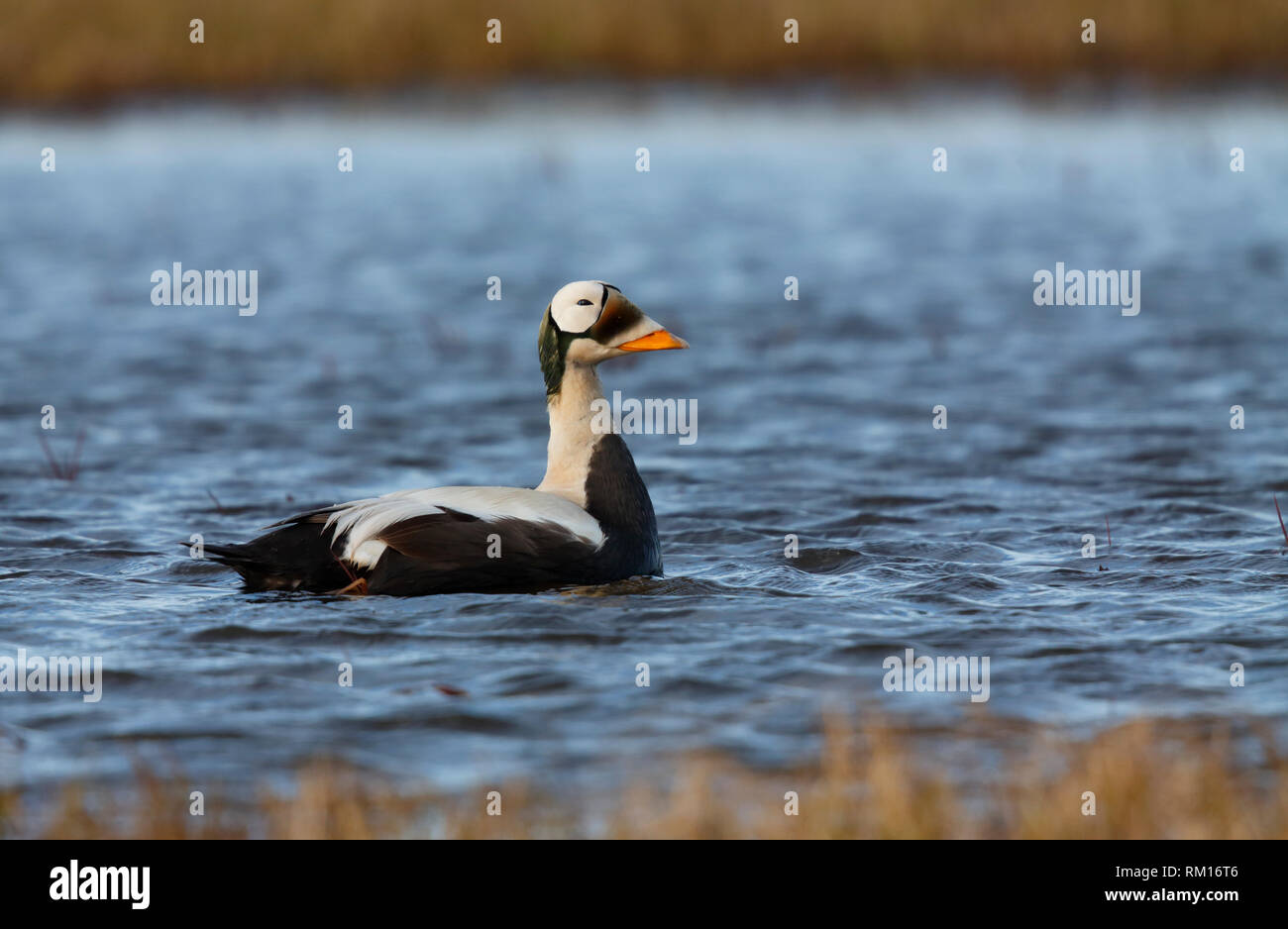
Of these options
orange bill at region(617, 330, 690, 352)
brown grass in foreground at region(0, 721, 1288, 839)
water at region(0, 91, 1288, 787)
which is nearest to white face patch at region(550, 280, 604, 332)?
orange bill at region(617, 330, 690, 352)

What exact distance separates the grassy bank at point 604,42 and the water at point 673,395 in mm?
571

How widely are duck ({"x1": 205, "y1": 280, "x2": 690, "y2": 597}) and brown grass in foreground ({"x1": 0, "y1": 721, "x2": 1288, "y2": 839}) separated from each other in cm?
182

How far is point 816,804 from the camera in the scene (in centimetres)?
523

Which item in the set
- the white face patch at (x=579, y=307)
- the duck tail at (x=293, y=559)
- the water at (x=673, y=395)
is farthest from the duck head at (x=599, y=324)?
the duck tail at (x=293, y=559)

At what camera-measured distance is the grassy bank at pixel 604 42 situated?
24.6 m

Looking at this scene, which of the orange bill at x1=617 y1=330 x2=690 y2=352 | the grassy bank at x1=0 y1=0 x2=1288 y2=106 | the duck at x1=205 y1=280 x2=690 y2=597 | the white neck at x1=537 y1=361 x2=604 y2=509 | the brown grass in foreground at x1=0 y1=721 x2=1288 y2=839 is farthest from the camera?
the grassy bank at x1=0 y1=0 x2=1288 y2=106

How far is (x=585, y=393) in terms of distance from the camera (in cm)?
807

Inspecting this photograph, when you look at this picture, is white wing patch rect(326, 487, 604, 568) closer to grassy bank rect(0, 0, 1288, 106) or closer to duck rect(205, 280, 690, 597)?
duck rect(205, 280, 690, 597)

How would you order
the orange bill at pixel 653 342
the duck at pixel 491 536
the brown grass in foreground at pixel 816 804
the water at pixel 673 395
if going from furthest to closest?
the orange bill at pixel 653 342
the duck at pixel 491 536
the water at pixel 673 395
the brown grass in foreground at pixel 816 804

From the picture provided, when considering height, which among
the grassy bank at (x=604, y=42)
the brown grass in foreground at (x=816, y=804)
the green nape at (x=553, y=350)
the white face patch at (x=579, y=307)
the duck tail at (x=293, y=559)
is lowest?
the brown grass in foreground at (x=816, y=804)

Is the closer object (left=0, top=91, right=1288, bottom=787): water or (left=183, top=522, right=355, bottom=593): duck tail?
(left=0, top=91, right=1288, bottom=787): water

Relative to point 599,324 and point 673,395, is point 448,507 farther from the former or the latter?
point 673,395

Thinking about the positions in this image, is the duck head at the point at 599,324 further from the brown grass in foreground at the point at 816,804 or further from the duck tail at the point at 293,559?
the brown grass in foreground at the point at 816,804

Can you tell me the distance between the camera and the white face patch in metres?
7.95
